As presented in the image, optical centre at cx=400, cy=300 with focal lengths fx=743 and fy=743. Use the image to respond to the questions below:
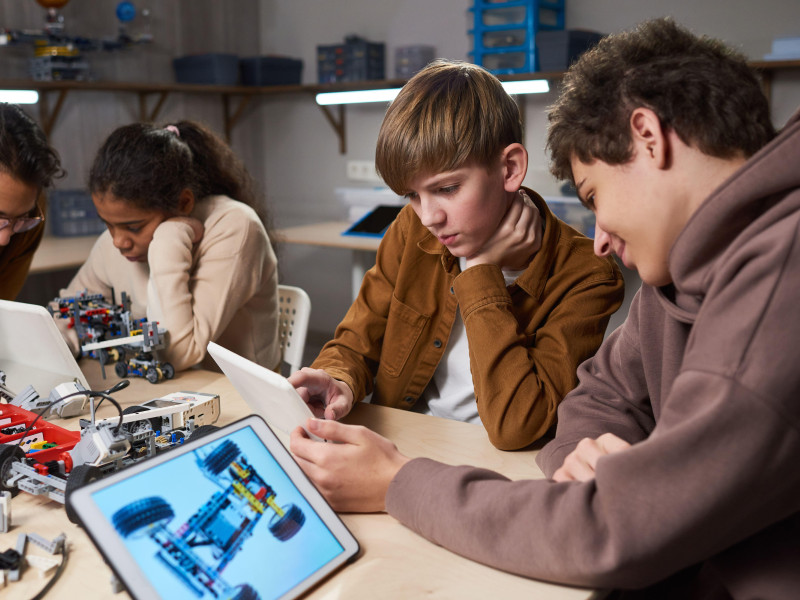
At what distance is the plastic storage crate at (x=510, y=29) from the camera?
3.47 metres

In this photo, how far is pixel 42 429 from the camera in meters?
1.13

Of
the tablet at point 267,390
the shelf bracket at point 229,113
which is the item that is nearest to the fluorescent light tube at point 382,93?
the shelf bracket at point 229,113

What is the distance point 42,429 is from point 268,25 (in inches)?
161

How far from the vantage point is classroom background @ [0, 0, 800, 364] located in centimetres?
339

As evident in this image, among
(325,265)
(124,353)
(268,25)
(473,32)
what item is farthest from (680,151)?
(268,25)

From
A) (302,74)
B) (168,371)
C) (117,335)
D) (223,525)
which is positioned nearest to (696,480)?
(223,525)

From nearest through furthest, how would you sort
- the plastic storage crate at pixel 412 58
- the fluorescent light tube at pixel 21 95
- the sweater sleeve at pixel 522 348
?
the sweater sleeve at pixel 522 348 < the fluorescent light tube at pixel 21 95 < the plastic storage crate at pixel 412 58

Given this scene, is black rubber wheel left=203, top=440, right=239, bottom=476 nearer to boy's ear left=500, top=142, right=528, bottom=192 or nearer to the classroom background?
boy's ear left=500, top=142, right=528, bottom=192

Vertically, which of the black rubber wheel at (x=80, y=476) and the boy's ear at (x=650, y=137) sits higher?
the boy's ear at (x=650, y=137)

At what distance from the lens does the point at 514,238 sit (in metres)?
1.32

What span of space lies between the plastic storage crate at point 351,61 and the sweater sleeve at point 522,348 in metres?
3.10

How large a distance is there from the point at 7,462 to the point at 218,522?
41 centimetres

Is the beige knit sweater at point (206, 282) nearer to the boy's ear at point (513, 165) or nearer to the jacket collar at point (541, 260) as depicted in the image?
the jacket collar at point (541, 260)

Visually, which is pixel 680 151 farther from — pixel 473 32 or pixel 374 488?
pixel 473 32
